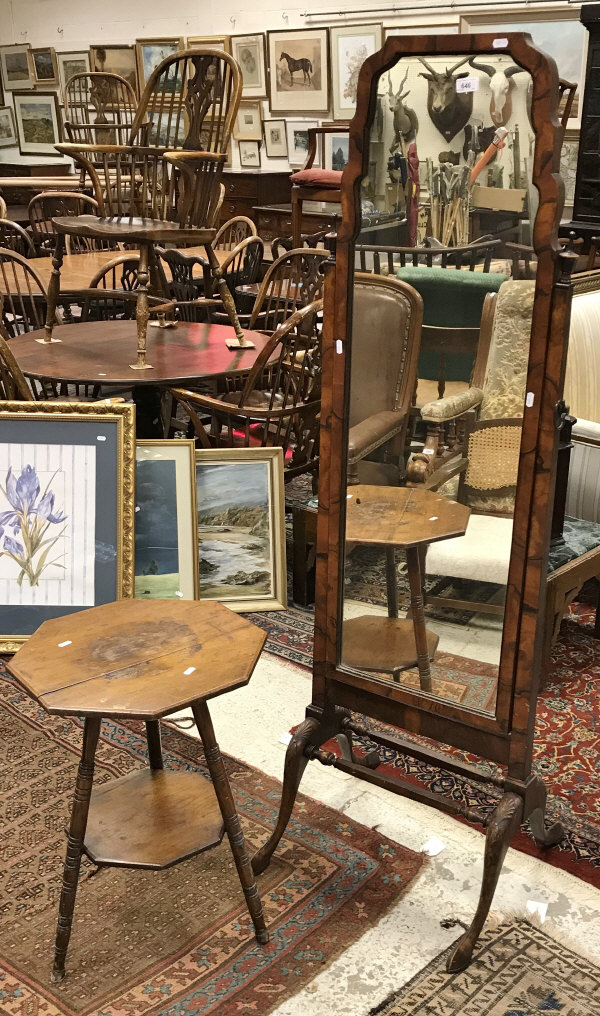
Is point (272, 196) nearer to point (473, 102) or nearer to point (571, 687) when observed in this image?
point (571, 687)

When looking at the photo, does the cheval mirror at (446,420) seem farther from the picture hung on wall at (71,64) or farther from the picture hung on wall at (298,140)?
the picture hung on wall at (71,64)

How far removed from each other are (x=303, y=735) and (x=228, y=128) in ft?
9.02

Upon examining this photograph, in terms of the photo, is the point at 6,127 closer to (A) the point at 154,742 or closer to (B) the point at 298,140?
(B) the point at 298,140

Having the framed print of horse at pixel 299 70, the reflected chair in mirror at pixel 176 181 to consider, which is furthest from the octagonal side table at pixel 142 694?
the framed print of horse at pixel 299 70

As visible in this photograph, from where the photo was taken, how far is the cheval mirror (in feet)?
6.49

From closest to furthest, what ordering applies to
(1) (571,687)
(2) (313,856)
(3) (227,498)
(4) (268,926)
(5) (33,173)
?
(4) (268,926)
(2) (313,856)
(1) (571,687)
(3) (227,498)
(5) (33,173)

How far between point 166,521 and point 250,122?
694 cm

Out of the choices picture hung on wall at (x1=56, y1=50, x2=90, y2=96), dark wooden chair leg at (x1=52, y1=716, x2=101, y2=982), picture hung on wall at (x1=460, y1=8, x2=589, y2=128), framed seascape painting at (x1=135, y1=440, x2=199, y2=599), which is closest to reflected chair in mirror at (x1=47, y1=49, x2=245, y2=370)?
framed seascape painting at (x1=135, y1=440, x2=199, y2=599)

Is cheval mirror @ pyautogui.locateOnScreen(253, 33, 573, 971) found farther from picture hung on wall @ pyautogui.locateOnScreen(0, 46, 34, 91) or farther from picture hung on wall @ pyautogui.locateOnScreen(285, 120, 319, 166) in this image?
picture hung on wall @ pyautogui.locateOnScreen(0, 46, 34, 91)

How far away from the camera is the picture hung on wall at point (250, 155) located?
9648 millimetres

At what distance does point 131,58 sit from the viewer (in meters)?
10.6

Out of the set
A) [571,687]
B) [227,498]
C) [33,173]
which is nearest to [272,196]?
[33,173]

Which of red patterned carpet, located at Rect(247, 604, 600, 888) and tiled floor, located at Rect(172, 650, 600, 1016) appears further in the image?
red patterned carpet, located at Rect(247, 604, 600, 888)

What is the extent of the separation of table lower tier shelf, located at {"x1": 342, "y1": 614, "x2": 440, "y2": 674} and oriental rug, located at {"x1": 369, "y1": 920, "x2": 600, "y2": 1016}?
67 centimetres
